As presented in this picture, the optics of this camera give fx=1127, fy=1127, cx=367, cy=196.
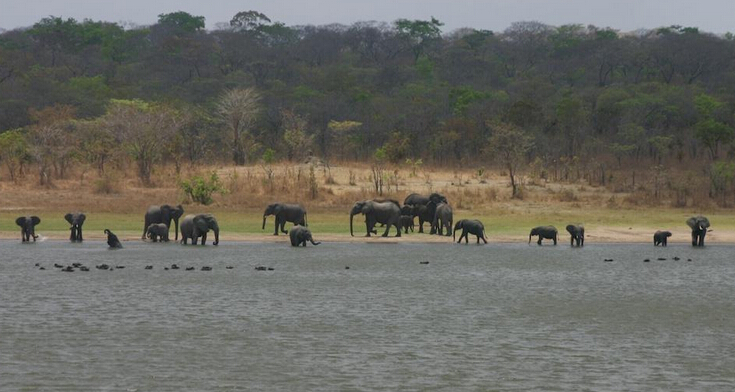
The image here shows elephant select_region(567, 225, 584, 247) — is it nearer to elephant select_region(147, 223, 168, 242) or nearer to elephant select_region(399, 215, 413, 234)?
elephant select_region(399, 215, 413, 234)

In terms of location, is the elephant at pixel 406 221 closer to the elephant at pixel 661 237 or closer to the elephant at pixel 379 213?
the elephant at pixel 379 213

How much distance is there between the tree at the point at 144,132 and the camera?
4956cm

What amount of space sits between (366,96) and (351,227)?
167ft

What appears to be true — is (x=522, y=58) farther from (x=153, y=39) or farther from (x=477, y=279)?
(x=477, y=279)

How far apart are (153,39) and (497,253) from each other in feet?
325

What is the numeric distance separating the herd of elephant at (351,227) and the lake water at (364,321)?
4.20 feet

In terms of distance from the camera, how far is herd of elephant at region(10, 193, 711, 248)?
105 feet

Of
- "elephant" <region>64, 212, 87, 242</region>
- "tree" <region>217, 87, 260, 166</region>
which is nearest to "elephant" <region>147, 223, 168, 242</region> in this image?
"elephant" <region>64, 212, 87, 242</region>

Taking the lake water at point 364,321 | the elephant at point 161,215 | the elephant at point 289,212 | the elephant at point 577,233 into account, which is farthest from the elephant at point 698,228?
the elephant at point 161,215

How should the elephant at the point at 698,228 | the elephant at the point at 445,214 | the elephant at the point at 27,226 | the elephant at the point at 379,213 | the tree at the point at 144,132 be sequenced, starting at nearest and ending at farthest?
the elephant at the point at 27,226 → the elephant at the point at 698,228 → the elephant at the point at 379,213 → the elephant at the point at 445,214 → the tree at the point at 144,132

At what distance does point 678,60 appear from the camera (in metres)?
93.6

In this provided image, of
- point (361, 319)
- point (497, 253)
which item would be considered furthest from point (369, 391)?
point (497, 253)

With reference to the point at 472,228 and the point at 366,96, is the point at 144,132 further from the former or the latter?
the point at 366,96

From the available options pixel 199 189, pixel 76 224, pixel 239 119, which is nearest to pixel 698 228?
pixel 76 224
